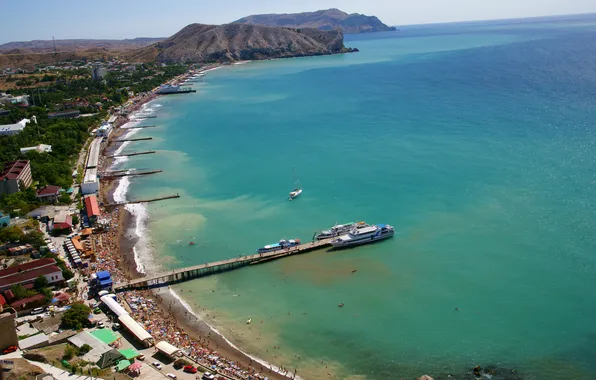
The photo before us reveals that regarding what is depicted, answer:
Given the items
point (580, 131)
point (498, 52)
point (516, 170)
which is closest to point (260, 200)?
point (516, 170)

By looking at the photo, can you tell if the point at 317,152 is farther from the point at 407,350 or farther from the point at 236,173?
the point at 407,350

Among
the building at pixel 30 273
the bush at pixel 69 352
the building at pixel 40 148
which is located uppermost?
the building at pixel 40 148

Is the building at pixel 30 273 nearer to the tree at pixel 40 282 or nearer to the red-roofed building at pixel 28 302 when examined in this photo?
the tree at pixel 40 282

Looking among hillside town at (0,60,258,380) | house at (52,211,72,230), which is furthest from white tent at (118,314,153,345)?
house at (52,211,72,230)

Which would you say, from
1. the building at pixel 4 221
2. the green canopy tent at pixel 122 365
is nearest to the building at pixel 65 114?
the building at pixel 4 221

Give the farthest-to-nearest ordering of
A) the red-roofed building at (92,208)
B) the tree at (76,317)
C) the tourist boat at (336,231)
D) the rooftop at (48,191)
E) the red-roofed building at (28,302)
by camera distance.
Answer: the rooftop at (48,191) < the red-roofed building at (92,208) < the tourist boat at (336,231) < the red-roofed building at (28,302) < the tree at (76,317)

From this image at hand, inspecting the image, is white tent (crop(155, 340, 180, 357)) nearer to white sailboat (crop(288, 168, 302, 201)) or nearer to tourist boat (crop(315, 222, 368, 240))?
tourist boat (crop(315, 222, 368, 240))
